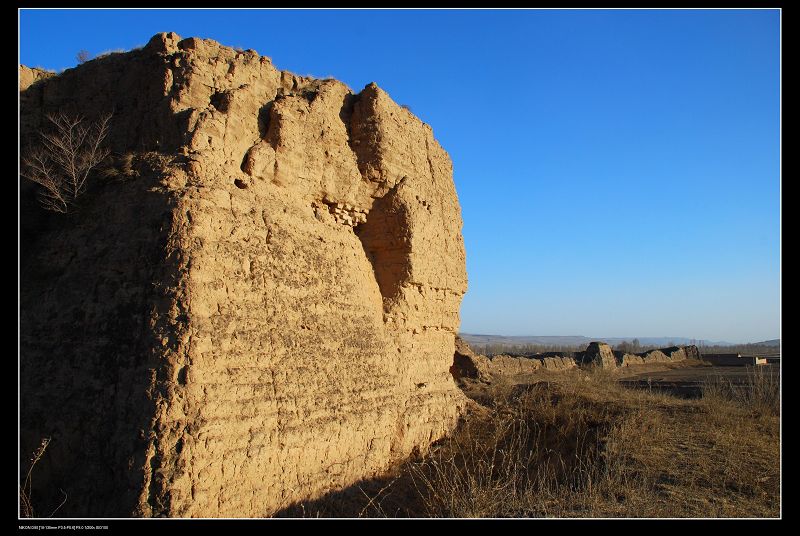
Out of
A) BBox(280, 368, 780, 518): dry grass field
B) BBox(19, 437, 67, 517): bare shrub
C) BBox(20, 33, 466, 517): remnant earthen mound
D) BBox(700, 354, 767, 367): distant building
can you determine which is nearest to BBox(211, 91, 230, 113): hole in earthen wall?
BBox(20, 33, 466, 517): remnant earthen mound

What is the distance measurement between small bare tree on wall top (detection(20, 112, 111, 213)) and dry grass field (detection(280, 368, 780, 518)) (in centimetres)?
448

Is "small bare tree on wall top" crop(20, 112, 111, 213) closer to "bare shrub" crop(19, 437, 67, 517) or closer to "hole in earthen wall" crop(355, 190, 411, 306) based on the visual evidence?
"bare shrub" crop(19, 437, 67, 517)

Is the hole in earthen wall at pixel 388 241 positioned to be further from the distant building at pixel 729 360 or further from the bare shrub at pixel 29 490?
the distant building at pixel 729 360

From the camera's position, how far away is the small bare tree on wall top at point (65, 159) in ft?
20.0

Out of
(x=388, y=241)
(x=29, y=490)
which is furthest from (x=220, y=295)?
(x=388, y=241)

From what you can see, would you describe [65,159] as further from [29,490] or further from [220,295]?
[29,490]

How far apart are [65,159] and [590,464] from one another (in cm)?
785

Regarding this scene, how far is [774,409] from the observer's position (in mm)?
10492

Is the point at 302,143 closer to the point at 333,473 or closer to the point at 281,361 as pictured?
the point at 281,361

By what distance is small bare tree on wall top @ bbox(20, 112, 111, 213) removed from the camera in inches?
239

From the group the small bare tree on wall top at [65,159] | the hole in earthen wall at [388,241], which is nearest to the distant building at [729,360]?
the hole in earthen wall at [388,241]

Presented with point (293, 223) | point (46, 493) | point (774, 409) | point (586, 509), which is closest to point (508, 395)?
point (774, 409)

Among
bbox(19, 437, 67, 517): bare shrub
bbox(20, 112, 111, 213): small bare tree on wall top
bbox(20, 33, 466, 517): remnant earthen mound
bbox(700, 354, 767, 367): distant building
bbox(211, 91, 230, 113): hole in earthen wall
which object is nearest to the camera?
bbox(19, 437, 67, 517): bare shrub

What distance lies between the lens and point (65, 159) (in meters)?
6.26
